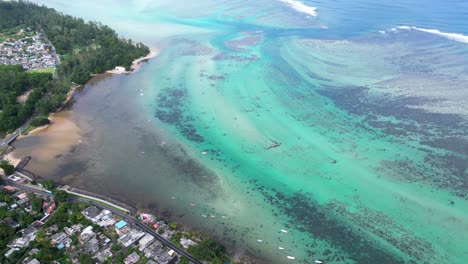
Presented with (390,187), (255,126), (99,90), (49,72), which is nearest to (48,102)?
(99,90)

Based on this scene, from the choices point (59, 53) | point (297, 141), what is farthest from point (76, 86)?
point (297, 141)

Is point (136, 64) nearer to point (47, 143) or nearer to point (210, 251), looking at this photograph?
point (47, 143)

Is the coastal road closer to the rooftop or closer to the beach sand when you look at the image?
the rooftop

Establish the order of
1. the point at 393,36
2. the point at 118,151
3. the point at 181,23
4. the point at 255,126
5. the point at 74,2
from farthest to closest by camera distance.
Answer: the point at 74,2 → the point at 181,23 → the point at 393,36 → the point at 255,126 → the point at 118,151

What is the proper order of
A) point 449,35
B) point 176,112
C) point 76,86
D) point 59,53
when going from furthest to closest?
point 449,35
point 59,53
point 76,86
point 176,112

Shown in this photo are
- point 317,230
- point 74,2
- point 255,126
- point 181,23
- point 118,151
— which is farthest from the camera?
point 74,2

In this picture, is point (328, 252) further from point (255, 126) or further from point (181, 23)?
point (181, 23)
